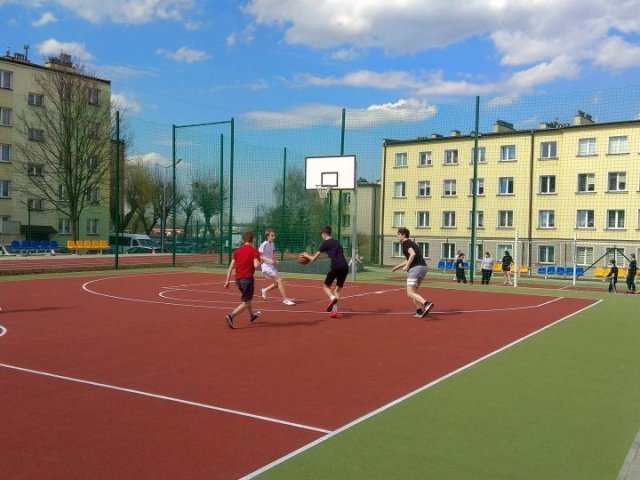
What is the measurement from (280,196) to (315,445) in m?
24.4

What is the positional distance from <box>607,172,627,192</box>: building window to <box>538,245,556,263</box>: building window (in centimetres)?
588

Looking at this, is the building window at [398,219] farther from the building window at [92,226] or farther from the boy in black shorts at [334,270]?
the boy in black shorts at [334,270]

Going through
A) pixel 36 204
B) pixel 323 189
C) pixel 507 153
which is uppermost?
pixel 507 153

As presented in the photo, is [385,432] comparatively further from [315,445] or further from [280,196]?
[280,196]

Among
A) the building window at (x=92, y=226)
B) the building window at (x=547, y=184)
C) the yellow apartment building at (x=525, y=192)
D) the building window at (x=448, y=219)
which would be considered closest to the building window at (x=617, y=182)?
the yellow apartment building at (x=525, y=192)

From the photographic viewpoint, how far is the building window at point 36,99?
1960 inches

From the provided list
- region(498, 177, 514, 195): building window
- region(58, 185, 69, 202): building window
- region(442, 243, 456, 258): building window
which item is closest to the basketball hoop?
region(442, 243, 456, 258): building window

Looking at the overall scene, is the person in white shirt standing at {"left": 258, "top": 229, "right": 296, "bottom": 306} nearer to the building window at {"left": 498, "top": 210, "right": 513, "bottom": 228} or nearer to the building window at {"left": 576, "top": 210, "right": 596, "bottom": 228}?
the building window at {"left": 576, "top": 210, "right": 596, "bottom": 228}

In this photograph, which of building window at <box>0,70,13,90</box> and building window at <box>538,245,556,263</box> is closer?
building window at <box>538,245,556,263</box>

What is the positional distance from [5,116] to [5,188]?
5608 millimetres

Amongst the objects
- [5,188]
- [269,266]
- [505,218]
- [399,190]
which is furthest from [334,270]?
[5,188]

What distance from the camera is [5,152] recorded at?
160ft

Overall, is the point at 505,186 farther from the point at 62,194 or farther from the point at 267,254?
the point at 267,254

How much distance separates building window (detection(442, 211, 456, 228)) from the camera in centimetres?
5209
